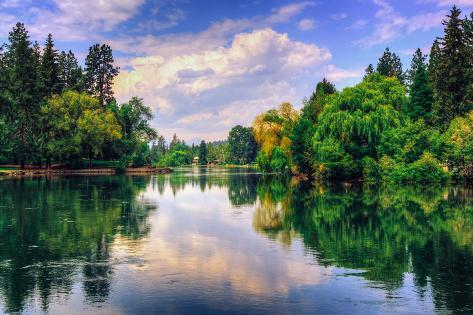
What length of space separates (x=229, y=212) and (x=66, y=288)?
1813 cm

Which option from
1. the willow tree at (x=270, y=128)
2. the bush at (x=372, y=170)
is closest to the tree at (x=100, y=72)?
the willow tree at (x=270, y=128)

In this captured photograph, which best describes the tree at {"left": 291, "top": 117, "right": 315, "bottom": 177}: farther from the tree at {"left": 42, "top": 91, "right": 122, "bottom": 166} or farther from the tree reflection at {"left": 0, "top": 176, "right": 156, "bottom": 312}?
the tree reflection at {"left": 0, "top": 176, "right": 156, "bottom": 312}

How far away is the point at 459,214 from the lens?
2725 centimetres

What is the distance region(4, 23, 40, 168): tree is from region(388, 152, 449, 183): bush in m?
56.9

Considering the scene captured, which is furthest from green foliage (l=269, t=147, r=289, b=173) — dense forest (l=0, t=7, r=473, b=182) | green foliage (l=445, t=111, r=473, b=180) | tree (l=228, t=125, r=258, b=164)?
tree (l=228, t=125, r=258, b=164)

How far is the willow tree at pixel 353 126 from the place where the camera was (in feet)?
184

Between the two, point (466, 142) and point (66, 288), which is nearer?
point (66, 288)

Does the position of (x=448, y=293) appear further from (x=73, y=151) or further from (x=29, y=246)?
(x=73, y=151)

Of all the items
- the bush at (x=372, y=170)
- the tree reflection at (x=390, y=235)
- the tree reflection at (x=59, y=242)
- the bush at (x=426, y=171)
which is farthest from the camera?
the bush at (x=372, y=170)

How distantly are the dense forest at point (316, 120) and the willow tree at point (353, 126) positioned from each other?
0.12m

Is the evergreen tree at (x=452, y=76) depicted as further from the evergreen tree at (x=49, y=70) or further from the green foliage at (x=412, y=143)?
the evergreen tree at (x=49, y=70)

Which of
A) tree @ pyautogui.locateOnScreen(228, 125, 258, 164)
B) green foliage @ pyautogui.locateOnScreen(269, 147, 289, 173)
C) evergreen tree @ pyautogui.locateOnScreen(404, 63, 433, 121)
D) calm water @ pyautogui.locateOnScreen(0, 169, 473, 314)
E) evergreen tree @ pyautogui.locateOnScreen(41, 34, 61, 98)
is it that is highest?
evergreen tree @ pyautogui.locateOnScreen(41, 34, 61, 98)

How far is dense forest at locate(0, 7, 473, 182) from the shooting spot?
54.1 m

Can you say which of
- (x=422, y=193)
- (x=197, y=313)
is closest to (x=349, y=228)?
(x=197, y=313)
